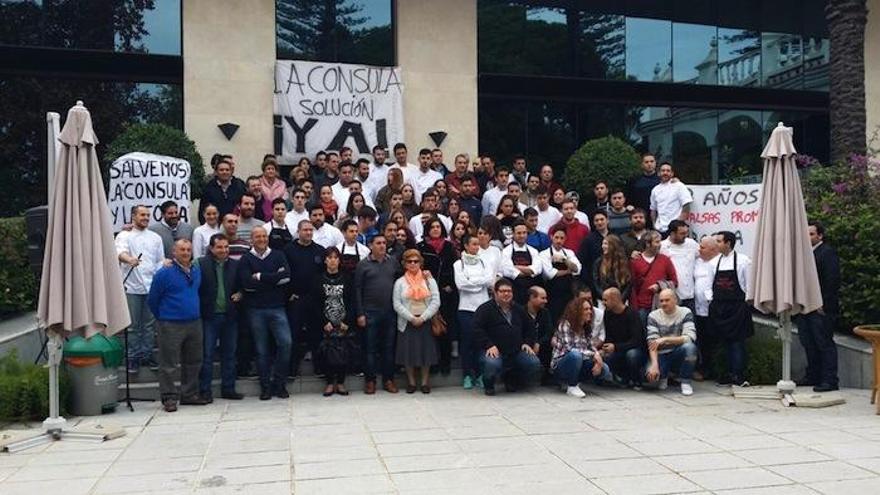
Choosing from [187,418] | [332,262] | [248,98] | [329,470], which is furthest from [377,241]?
[248,98]

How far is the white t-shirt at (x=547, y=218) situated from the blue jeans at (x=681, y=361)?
2.76m

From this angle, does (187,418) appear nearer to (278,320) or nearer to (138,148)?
(278,320)

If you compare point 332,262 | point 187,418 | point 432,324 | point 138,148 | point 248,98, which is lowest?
point 187,418

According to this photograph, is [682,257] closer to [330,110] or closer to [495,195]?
[495,195]

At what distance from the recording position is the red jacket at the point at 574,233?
37.4 feet

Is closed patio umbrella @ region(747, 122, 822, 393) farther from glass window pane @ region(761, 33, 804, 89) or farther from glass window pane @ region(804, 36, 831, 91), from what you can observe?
glass window pane @ region(804, 36, 831, 91)

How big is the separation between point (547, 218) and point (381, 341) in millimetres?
3369

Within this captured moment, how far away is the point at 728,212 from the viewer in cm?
1218

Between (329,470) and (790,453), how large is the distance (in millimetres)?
3824

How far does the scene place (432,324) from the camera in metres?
10.1

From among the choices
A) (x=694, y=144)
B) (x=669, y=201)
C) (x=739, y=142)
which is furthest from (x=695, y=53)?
(x=669, y=201)

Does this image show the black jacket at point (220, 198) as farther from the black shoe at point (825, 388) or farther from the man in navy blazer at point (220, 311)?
the black shoe at point (825, 388)

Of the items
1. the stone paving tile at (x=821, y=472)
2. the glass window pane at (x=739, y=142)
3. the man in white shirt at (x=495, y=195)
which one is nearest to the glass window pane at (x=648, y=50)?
the glass window pane at (x=739, y=142)

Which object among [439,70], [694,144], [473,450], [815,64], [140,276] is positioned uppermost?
[815,64]
